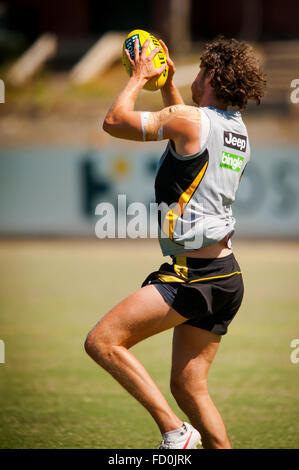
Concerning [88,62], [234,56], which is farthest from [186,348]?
[88,62]

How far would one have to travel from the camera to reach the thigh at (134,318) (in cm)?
415

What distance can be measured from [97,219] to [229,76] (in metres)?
15.7

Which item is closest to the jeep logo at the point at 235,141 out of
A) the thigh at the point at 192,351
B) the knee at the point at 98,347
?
→ the thigh at the point at 192,351

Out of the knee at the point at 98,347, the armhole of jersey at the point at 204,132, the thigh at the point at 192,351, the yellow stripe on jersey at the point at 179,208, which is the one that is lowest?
the thigh at the point at 192,351

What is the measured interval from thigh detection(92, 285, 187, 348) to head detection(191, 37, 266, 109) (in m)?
1.24

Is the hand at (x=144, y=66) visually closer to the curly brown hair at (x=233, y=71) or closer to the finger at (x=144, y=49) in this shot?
the finger at (x=144, y=49)

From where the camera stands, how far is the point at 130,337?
4.21m

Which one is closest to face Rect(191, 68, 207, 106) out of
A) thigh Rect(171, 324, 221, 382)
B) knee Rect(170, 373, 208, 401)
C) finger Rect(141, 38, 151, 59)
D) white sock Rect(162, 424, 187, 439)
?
finger Rect(141, 38, 151, 59)

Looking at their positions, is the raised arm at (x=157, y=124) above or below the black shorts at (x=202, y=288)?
above

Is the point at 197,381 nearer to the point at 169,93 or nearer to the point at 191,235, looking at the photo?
the point at 191,235

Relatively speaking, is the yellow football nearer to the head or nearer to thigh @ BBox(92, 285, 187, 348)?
the head

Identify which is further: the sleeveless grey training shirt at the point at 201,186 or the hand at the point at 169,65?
the hand at the point at 169,65

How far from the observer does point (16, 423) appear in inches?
225
